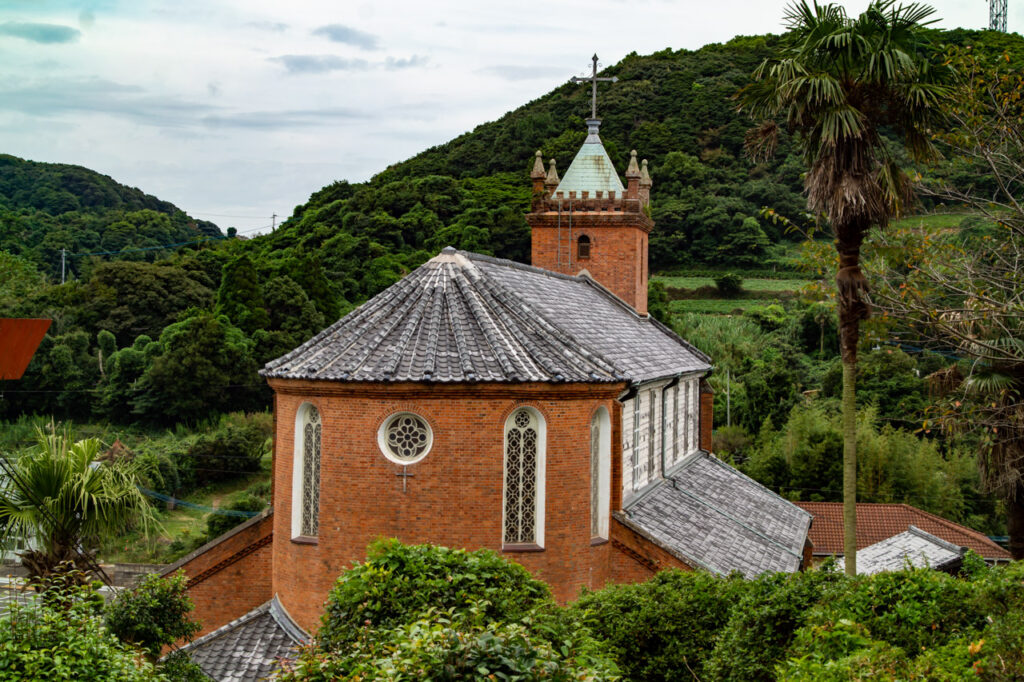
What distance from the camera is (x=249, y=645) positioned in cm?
1480


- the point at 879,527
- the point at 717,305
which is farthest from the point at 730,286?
the point at 879,527

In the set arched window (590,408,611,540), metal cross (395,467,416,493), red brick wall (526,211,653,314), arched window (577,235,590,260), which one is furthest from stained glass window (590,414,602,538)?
arched window (577,235,590,260)

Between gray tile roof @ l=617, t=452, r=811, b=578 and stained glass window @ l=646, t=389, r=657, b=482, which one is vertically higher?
stained glass window @ l=646, t=389, r=657, b=482

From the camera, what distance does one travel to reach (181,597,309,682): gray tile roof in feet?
46.5

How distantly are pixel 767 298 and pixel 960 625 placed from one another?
59.5 m

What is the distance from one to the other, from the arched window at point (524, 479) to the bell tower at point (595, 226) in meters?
15.2

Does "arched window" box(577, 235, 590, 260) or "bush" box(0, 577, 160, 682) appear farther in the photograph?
"arched window" box(577, 235, 590, 260)

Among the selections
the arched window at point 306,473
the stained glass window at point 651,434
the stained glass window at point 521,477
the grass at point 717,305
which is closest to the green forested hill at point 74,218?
the grass at point 717,305

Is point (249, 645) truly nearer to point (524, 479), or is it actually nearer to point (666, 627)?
point (524, 479)

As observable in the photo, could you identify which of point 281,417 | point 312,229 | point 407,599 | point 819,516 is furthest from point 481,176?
point 407,599

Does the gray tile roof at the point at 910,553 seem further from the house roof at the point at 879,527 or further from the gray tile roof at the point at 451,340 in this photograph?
the gray tile roof at the point at 451,340

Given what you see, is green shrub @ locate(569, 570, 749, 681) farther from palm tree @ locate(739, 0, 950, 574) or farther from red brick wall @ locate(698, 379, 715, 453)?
red brick wall @ locate(698, 379, 715, 453)

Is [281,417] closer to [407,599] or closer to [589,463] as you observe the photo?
[589,463]

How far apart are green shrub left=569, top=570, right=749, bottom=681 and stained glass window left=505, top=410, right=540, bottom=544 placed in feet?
11.1
